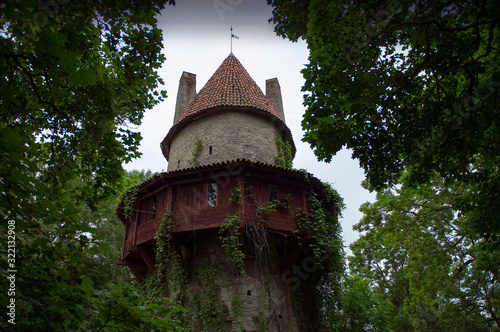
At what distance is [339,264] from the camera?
1111 cm

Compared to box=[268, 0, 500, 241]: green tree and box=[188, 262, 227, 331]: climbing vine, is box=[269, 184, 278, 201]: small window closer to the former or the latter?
box=[188, 262, 227, 331]: climbing vine

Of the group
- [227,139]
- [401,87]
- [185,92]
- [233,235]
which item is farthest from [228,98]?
[401,87]

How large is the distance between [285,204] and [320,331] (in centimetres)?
408

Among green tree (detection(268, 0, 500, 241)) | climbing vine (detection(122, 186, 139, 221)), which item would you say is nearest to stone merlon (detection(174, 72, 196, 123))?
climbing vine (detection(122, 186, 139, 221))

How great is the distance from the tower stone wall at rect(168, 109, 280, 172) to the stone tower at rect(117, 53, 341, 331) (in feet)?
0.49

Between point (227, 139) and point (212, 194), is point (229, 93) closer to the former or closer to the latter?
point (227, 139)

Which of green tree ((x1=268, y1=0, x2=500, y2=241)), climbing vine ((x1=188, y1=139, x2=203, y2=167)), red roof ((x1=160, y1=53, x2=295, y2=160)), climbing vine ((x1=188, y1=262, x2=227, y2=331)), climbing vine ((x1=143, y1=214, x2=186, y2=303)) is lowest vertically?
climbing vine ((x1=188, y1=262, x2=227, y2=331))

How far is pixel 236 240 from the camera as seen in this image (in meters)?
9.56

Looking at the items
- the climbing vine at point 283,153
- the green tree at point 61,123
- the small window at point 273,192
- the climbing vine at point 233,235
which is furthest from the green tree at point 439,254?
the green tree at point 61,123

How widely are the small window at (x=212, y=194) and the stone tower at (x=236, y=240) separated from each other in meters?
0.03

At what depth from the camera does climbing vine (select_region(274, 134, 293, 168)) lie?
13.1 meters

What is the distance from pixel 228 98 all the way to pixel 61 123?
28.9 ft

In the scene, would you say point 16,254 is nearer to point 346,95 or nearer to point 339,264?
point 346,95

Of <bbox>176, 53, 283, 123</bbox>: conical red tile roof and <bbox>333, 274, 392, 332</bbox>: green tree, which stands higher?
<bbox>176, 53, 283, 123</bbox>: conical red tile roof
